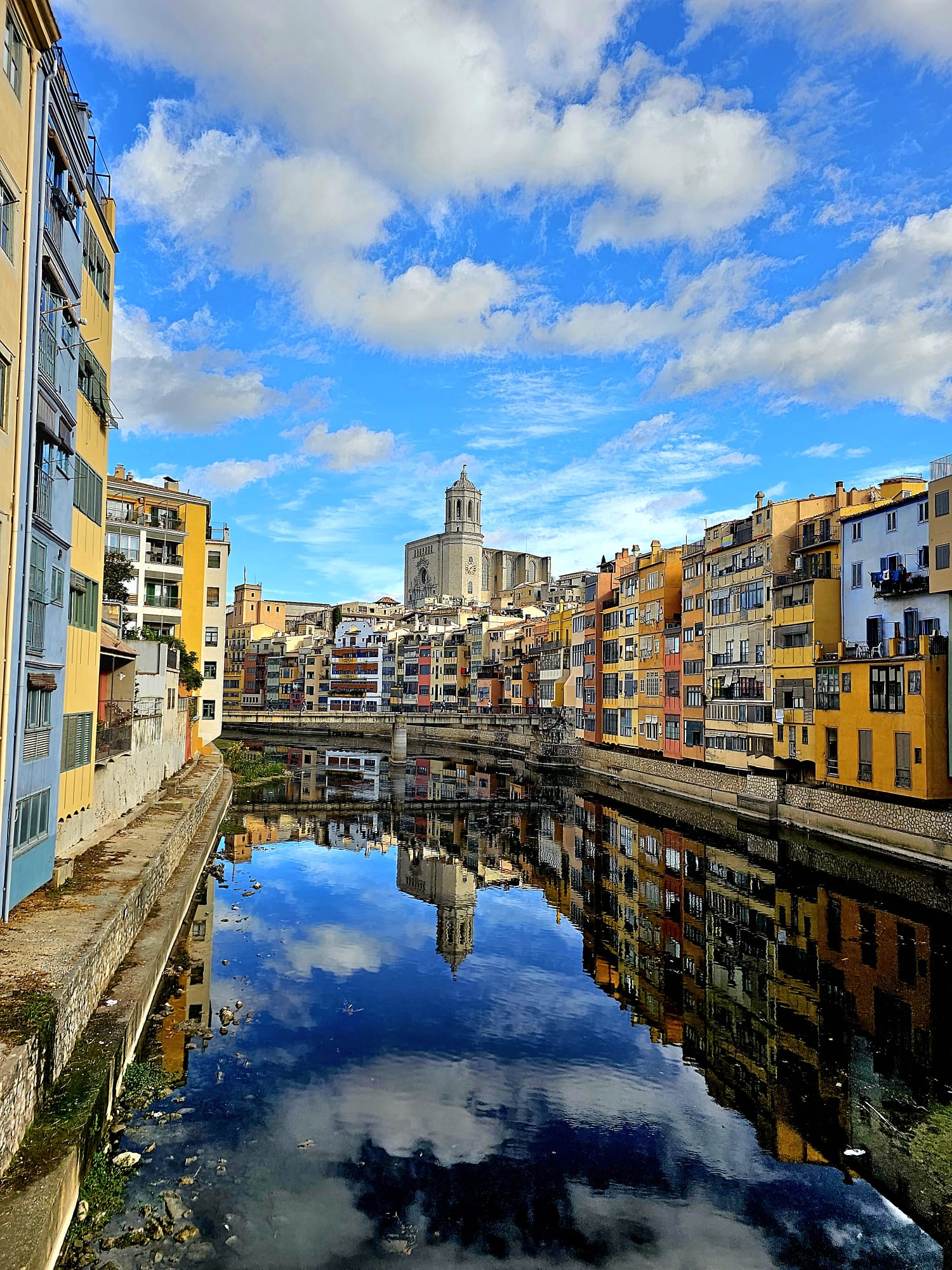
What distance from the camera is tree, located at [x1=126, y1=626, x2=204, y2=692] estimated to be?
52812 mm

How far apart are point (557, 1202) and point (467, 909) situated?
2004cm

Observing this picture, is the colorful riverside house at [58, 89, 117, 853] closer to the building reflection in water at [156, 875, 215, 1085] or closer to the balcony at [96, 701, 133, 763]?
the balcony at [96, 701, 133, 763]

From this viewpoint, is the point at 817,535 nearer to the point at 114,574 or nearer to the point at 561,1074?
the point at 561,1074

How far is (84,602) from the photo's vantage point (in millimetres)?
24016

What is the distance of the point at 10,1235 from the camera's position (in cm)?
935

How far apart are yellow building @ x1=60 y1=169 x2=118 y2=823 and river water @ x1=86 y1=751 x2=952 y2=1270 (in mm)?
7717

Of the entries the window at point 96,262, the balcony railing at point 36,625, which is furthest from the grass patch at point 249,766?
the balcony railing at point 36,625

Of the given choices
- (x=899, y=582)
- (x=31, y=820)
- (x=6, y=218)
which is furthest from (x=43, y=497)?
(x=899, y=582)

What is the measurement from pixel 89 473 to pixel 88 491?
0.56 metres

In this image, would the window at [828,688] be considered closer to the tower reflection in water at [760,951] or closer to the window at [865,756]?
the window at [865,756]

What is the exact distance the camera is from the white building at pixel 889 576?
40688 mm

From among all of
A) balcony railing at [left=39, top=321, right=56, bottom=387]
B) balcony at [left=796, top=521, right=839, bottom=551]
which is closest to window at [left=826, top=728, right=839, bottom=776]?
balcony at [left=796, top=521, right=839, bottom=551]

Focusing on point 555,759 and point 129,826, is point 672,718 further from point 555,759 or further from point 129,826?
point 129,826

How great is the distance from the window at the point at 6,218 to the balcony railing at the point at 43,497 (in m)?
4.54
